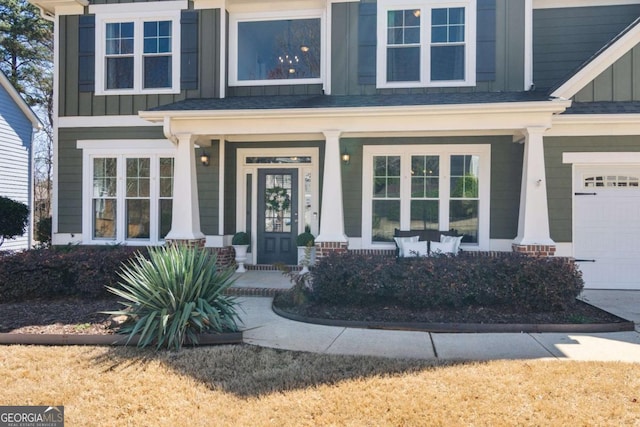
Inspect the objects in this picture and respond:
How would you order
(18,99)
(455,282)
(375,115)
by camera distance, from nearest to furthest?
1. (455,282)
2. (375,115)
3. (18,99)

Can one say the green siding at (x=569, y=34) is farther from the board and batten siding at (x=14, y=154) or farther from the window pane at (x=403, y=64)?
the board and batten siding at (x=14, y=154)

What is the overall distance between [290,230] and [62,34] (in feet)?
22.4

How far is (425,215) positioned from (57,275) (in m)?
6.91

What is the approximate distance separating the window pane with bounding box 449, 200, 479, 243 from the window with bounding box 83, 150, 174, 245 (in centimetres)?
615

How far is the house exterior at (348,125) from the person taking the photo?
8031mm

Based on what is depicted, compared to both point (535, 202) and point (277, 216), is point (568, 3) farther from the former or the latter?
point (277, 216)

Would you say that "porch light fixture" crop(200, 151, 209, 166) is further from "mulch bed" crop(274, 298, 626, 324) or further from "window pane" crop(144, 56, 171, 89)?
"mulch bed" crop(274, 298, 626, 324)

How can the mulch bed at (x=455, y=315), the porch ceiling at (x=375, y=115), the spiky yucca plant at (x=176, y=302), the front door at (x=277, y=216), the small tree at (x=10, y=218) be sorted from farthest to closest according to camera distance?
the small tree at (x=10, y=218) < the front door at (x=277, y=216) < the porch ceiling at (x=375, y=115) < the mulch bed at (x=455, y=315) < the spiky yucca plant at (x=176, y=302)

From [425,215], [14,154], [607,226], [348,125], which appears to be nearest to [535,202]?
[607,226]

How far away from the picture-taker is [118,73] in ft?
32.5

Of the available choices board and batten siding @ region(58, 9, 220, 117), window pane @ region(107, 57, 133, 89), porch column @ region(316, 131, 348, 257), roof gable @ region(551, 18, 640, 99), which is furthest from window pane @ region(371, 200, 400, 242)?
window pane @ region(107, 57, 133, 89)

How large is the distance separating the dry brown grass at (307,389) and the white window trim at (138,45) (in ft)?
21.9

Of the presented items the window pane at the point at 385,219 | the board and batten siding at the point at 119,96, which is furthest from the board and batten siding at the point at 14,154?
the window pane at the point at 385,219

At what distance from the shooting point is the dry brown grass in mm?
3383
